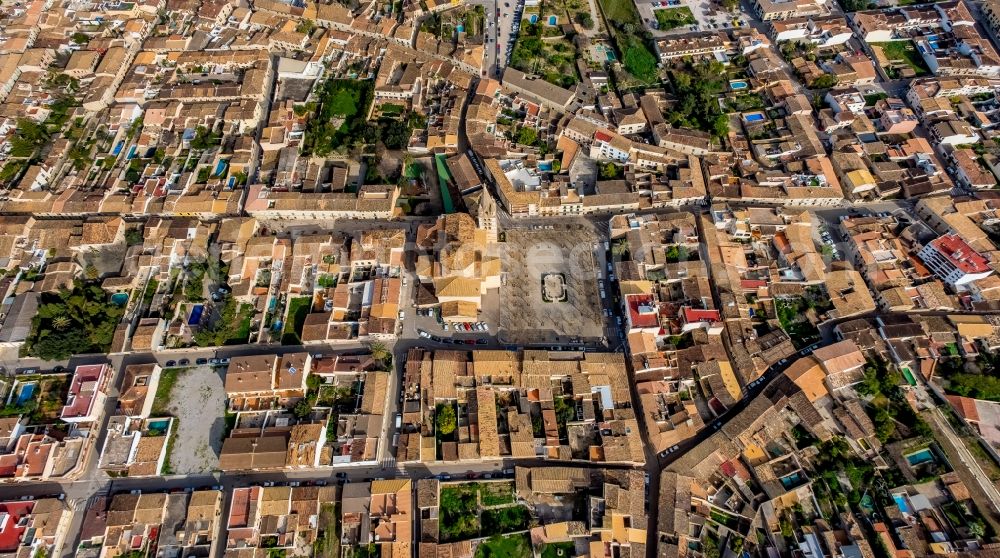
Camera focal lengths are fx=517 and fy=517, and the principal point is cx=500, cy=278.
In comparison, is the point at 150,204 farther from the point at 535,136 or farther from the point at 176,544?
the point at 535,136

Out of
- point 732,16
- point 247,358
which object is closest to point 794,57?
point 732,16

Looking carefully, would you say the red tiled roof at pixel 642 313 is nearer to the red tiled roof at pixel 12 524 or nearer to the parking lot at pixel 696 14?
the parking lot at pixel 696 14

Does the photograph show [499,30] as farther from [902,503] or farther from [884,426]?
[902,503]

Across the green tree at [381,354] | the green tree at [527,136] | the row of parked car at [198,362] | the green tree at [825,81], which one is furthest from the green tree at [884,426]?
the row of parked car at [198,362]

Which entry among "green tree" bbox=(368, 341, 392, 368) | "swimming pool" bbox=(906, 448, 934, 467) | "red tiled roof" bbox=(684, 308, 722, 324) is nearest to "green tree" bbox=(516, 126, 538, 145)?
"red tiled roof" bbox=(684, 308, 722, 324)

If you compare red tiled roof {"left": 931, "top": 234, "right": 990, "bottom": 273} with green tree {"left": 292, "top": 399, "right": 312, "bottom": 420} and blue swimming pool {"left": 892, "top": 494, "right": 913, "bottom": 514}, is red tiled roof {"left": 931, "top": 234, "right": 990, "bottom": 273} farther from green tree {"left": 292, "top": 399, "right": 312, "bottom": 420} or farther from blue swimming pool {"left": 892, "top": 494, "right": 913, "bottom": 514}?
green tree {"left": 292, "top": 399, "right": 312, "bottom": 420}
